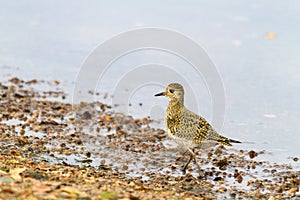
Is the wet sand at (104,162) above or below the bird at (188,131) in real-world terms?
below

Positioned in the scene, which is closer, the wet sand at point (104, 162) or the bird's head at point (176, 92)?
the wet sand at point (104, 162)

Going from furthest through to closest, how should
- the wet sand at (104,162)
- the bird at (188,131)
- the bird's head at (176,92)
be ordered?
the bird's head at (176,92) < the bird at (188,131) < the wet sand at (104,162)

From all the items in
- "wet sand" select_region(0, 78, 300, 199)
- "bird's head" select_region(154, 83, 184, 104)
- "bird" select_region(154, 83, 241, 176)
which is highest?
"bird's head" select_region(154, 83, 184, 104)

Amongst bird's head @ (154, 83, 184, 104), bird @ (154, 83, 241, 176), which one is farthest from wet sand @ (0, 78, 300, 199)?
bird's head @ (154, 83, 184, 104)

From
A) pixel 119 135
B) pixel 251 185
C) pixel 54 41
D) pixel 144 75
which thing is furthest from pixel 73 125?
pixel 54 41

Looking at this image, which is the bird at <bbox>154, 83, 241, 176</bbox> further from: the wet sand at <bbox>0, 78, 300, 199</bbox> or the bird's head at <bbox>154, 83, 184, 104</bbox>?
the wet sand at <bbox>0, 78, 300, 199</bbox>

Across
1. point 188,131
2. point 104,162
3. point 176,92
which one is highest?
point 176,92

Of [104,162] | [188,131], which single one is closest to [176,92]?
[188,131]

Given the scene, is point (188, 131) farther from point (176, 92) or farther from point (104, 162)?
point (104, 162)

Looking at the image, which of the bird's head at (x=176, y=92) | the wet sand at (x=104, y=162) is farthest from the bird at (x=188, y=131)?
the wet sand at (x=104, y=162)

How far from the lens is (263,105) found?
1173 cm

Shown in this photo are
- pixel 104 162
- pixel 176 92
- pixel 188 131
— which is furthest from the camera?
pixel 176 92

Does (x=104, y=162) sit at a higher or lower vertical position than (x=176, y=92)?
lower

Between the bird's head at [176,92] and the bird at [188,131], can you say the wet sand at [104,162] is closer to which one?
the bird at [188,131]
